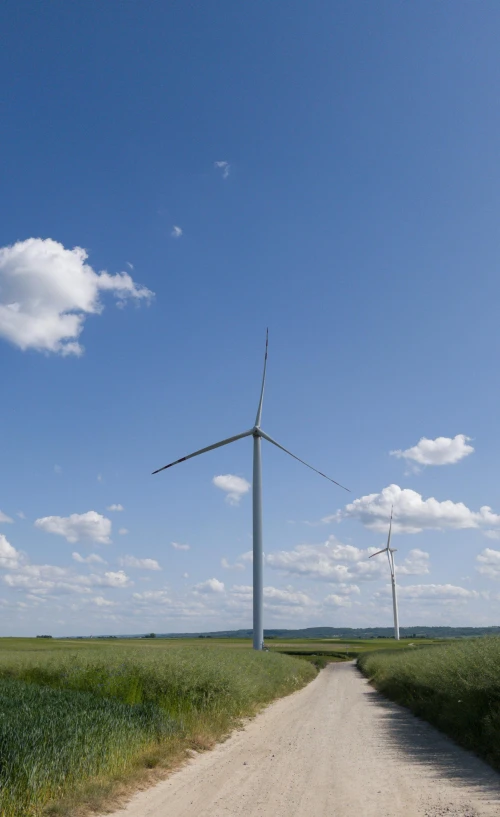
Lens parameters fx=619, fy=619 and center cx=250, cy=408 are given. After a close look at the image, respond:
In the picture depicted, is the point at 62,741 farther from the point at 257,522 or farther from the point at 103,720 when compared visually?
the point at 257,522

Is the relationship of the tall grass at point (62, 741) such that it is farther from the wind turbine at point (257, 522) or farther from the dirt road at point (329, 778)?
the wind turbine at point (257, 522)

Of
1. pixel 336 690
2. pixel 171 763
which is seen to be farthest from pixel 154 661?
pixel 336 690

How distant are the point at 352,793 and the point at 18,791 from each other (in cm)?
638

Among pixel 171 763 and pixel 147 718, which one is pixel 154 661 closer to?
pixel 147 718

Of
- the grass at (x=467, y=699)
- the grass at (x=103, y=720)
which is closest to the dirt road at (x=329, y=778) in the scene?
the grass at (x=467, y=699)

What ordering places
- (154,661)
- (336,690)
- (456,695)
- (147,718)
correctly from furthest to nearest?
1. (336,690)
2. (154,661)
3. (456,695)
4. (147,718)

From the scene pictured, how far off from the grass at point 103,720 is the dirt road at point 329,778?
964 millimetres

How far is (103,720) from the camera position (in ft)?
50.5

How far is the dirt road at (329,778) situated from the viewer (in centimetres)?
1123

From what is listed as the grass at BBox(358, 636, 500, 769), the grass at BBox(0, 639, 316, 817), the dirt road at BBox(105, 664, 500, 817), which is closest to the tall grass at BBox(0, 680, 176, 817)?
the grass at BBox(0, 639, 316, 817)

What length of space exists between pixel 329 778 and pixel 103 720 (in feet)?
18.6

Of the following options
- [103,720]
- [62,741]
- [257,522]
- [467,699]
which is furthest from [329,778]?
[257,522]

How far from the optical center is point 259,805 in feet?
37.8

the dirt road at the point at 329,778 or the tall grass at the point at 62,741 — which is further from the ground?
the tall grass at the point at 62,741
